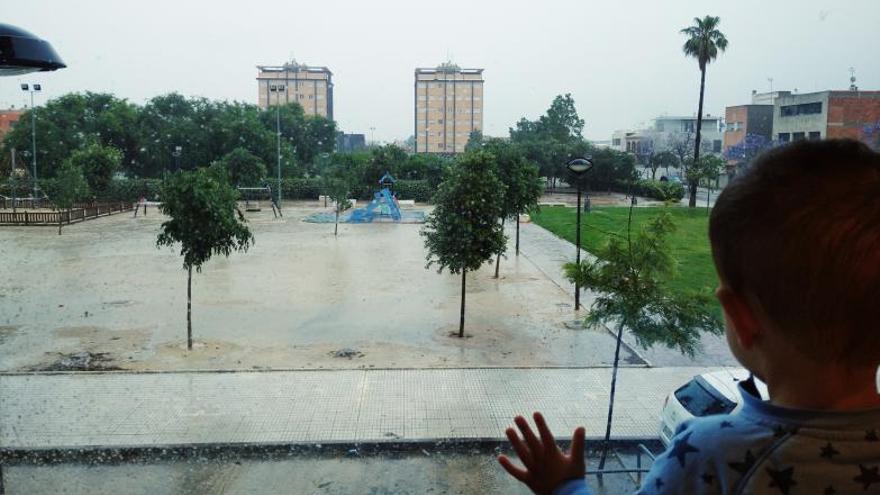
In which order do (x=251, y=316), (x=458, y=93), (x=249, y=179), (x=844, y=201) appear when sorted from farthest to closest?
(x=458, y=93) < (x=249, y=179) < (x=251, y=316) < (x=844, y=201)

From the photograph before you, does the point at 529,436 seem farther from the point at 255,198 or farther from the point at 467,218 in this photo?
the point at 255,198

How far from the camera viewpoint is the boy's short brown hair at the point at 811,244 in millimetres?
978

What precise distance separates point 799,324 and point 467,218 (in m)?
10.4

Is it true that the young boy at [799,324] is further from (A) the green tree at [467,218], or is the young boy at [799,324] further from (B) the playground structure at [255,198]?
(B) the playground structure at [255,198]

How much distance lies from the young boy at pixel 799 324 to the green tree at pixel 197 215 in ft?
32.4

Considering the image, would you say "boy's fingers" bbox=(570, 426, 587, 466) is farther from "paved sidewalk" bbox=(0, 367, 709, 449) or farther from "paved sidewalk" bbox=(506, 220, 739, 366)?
"paved sidewalk" bbox=(0, 367, 709, 449)

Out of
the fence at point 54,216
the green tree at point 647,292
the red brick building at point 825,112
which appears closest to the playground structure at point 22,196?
the fence at point 54,216

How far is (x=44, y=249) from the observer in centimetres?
2145

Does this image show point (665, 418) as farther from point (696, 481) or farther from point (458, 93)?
point (458, 93)

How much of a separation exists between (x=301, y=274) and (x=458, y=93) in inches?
3601

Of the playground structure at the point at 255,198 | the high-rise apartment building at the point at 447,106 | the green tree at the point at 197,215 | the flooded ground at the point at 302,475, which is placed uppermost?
the high-rise apartment building at the point at 447,106

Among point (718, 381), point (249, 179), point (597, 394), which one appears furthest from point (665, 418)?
point (249, 179)

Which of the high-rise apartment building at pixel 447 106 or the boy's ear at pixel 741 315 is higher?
the high-rise apartment building at pixel 447 106

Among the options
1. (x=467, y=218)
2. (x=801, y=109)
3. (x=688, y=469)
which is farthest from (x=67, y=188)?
(x=801, y=109)
